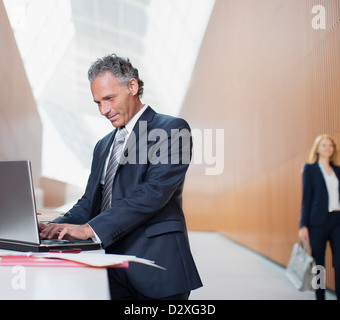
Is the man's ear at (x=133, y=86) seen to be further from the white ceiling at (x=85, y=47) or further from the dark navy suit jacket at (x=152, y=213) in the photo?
the white ceiling at (x=85, y=47)

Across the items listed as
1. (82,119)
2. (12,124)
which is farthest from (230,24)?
(82,119)

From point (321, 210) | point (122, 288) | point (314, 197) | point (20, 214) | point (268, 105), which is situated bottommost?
point (122, 288)

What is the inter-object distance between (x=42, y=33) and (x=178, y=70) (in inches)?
282

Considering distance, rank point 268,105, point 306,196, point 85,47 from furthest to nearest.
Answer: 1. point 85,47
2. point 268,105
3. point 306,196

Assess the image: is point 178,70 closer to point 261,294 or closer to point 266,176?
point 266,176

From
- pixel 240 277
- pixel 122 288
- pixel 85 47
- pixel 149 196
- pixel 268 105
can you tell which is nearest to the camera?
pixel 149 196

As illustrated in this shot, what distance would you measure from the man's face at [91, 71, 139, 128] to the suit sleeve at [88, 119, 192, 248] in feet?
0.78

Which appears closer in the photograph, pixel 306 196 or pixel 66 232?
pixel 66 232

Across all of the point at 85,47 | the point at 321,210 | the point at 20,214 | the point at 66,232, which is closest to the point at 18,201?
the point at 20,214

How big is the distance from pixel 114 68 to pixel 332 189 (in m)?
2.85

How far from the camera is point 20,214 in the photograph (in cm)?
120

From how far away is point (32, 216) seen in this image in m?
1.18

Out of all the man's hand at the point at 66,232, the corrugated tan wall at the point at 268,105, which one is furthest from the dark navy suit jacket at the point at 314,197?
the man's hand at the point at 66,232

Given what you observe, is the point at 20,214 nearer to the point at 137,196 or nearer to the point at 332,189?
the point at 137,196
